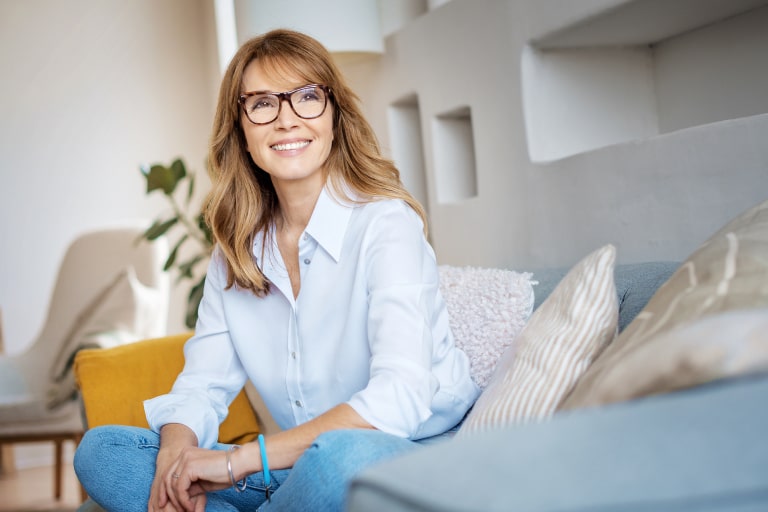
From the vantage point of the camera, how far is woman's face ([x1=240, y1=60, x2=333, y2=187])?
1535 millimetres

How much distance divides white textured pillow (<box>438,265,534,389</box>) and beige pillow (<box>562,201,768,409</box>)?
544 mm

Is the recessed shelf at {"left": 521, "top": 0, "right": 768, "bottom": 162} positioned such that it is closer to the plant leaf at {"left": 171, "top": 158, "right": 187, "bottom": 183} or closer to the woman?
the woman

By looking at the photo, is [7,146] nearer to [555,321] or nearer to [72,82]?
[72,82]

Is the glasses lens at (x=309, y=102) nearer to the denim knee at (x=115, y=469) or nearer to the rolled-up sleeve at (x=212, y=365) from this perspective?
the rolled-up sleeve at (x=212, y=365)

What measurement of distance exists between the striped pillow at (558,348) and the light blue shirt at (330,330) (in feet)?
0.48

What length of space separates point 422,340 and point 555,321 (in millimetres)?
207

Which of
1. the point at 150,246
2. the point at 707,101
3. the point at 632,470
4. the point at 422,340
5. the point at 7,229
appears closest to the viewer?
the point at 632,470

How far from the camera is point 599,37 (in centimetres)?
187

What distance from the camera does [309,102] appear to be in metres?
1.55

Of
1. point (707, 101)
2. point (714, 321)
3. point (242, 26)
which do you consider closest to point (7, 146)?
point (242, 26)

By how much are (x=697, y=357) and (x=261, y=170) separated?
3.95ft

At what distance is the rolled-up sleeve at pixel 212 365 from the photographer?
1517mm

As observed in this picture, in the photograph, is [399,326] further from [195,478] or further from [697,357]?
[697,357]

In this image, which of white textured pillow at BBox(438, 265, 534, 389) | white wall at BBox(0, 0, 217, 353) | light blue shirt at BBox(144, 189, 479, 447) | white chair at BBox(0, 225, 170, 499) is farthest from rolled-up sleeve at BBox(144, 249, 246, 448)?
white wall at BBox(0, 0, 217, 353)
